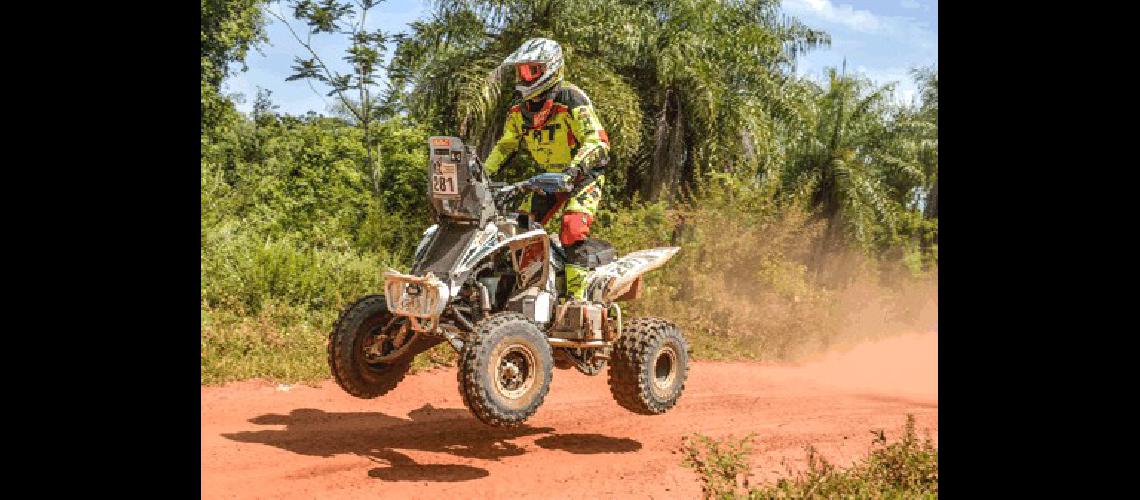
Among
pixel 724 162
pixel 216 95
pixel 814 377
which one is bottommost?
pixel 814 377

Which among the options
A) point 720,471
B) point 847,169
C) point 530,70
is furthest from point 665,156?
point 720,471

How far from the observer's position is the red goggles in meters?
7.46

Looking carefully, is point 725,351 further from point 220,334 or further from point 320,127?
point 320,127

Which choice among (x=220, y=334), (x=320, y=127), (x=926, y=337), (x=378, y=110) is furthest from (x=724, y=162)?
(x=220, y=334)

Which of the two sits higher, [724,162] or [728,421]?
[724,162]

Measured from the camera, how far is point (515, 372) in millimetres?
6570

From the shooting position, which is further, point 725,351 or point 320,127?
point 320,127

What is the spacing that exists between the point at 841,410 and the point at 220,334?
673 cm

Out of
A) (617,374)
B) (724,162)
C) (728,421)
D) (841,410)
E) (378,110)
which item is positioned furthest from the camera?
(724,162)

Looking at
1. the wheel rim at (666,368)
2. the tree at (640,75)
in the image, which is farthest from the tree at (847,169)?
the wheel rim at (666,368)

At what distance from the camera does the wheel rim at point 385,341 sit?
7.05 m

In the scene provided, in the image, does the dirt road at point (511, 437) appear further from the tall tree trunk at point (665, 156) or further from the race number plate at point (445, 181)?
the tall tree trunk at point (665, 156)

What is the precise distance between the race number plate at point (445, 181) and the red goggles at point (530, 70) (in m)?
1.17

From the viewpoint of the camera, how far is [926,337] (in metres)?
19.4
